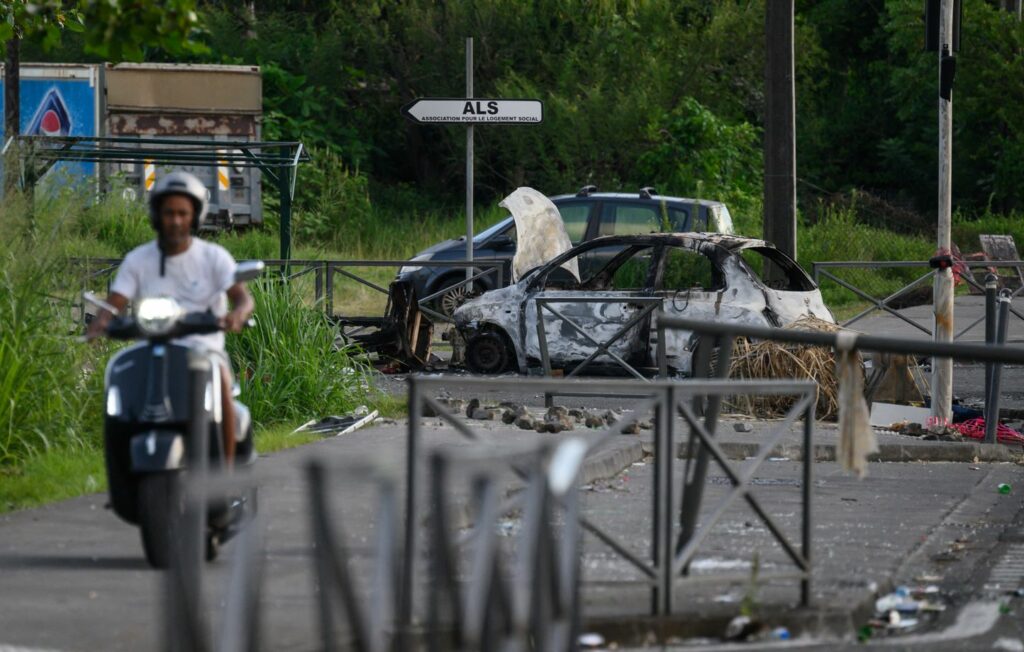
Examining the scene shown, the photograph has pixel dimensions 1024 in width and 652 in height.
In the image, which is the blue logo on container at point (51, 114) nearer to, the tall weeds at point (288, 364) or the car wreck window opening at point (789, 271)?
the car wreck window opening at point (789, 271)

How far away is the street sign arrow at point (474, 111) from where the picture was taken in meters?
16.1

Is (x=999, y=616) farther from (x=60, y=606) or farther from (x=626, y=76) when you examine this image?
(x=626, y=76)

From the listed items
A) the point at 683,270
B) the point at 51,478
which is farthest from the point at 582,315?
the point at 51,478

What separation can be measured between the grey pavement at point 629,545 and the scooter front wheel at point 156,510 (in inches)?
5.0

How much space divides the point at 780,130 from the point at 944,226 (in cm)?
389

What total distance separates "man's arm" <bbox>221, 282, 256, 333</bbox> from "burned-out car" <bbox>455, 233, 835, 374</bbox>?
20.5 ft

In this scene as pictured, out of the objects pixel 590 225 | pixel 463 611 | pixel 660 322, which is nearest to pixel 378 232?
pixel 590 225

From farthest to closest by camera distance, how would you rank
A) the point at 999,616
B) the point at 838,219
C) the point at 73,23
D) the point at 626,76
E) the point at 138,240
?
1. the point at 626,76
2. the point at 838,219
3. the point at 138,240
4. the point at 73,23
5. the point at 999,616

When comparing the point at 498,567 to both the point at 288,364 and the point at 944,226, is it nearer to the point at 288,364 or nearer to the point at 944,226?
the point at 288,364

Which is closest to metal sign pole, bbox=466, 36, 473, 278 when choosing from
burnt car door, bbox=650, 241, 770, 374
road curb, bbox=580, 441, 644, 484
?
burnt car door, bbox=650, 241, 770, 374

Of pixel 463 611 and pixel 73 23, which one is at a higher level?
pixel 73 23

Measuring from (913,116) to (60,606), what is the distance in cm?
3320

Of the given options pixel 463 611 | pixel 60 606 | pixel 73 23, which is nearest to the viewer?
pixel 463 611

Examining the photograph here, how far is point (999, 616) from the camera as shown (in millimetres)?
6324
